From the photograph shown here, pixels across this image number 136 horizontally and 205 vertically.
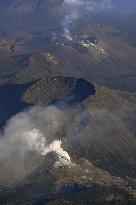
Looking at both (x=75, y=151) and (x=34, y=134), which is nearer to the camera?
(x=75, y=151)

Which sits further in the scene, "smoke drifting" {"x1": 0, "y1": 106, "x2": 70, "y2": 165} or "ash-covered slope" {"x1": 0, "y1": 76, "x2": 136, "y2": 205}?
"smoke drifting" {"x1": 0, "y1": 106, "x2": 70, "y2": 165}

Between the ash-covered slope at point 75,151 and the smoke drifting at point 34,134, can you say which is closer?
the ash-covered slope at point 75,151

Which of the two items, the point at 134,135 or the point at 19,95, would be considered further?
the point at 19,95

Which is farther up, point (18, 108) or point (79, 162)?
point (18, 108)

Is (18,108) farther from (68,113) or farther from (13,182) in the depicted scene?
(13,182)

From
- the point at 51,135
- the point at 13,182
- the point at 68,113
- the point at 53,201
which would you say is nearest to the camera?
the point at 53,201

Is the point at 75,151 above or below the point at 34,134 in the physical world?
below

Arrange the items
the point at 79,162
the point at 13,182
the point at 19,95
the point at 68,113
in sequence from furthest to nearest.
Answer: the point at 19,95 < the point at 68,113 < the point at 79,162 < the point at 13,182

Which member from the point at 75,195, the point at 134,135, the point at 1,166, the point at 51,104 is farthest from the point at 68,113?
the point at 75,195
